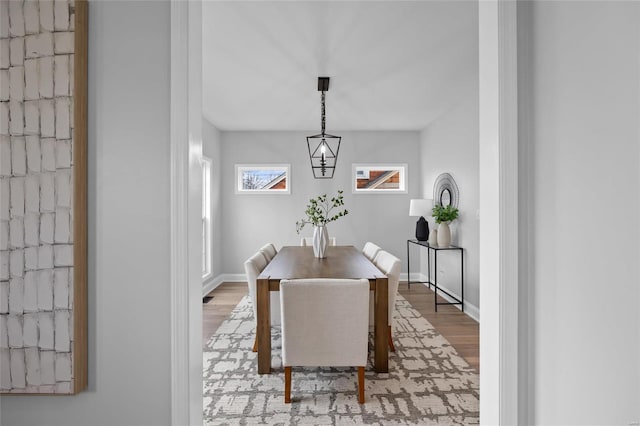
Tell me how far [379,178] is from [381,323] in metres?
4.08

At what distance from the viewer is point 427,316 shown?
4.20 meters

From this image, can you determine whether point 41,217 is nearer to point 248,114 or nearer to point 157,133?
point 157,133

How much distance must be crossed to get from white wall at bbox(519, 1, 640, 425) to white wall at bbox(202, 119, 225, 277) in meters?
5.08

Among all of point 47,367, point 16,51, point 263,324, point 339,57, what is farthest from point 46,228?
point 339,57

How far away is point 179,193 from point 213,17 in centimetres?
187

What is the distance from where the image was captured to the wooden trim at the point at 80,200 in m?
1.10

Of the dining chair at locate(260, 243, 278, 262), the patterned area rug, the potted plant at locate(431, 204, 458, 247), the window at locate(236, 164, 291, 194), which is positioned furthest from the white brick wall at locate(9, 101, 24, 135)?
the window at locate(236, 164, 291, 194)

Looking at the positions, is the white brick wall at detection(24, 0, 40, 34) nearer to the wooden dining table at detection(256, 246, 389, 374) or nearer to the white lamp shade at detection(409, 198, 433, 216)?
the wooden dining table at detection(256, 246, 389, 374)

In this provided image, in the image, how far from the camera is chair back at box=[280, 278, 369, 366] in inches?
88.4

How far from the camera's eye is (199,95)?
1.21 metres

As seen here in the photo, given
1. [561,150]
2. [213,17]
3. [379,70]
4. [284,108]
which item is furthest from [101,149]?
[284,108]

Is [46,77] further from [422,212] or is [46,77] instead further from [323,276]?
[422,212]

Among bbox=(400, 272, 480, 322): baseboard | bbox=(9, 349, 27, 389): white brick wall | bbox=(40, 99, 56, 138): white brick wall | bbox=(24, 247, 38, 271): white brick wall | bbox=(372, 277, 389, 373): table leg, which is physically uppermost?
bbox=(40, 99, 56, 138): white brick wall

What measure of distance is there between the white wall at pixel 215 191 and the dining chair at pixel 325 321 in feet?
12.6
